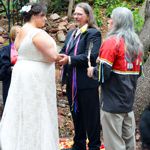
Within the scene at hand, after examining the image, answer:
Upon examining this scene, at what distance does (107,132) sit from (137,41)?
1.14m

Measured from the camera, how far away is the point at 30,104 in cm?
511

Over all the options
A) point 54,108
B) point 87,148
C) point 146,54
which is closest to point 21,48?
point 54,108

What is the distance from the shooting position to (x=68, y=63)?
533 cm

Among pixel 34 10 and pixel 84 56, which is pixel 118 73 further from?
pixel 34 10

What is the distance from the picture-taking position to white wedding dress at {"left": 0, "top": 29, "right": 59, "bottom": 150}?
198 inches

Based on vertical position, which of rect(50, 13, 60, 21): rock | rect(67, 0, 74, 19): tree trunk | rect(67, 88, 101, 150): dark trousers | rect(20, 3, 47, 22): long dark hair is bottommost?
rect(67, 88, 101, 150): dark trousers

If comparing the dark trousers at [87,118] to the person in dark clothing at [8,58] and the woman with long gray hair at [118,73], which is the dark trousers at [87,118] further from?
the person in dark clothing at [8,58]

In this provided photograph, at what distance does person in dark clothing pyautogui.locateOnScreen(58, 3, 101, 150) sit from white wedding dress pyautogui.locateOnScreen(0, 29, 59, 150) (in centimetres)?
36

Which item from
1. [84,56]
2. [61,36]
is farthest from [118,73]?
[61,36]

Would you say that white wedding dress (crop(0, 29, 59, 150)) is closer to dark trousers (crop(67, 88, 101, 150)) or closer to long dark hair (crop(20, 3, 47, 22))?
long dark hair (crop(20, 3, 47, 22))

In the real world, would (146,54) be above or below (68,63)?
below

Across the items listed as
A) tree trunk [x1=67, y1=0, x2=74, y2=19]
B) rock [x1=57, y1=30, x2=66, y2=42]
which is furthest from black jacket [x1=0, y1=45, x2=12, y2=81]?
tree trunk [x1=67, y1=0, x2=74, y2=19]

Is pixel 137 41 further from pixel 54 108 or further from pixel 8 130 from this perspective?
pixel 8 130

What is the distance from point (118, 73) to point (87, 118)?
1.03 metres
